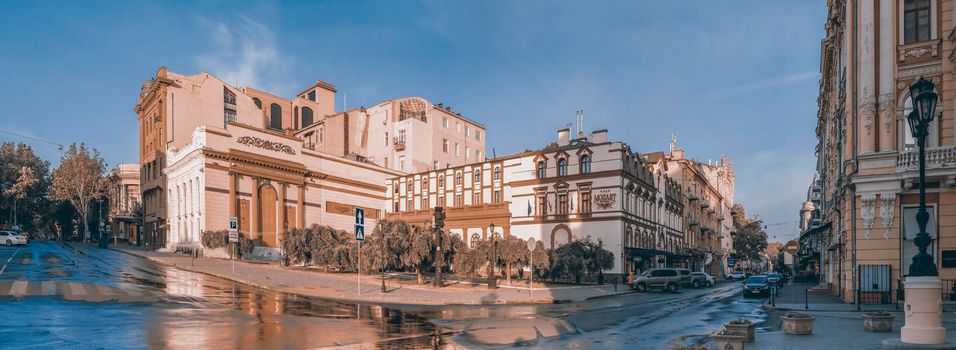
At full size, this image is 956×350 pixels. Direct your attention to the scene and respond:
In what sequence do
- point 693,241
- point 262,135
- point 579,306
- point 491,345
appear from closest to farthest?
point 491,345 < point 579,306 < point 262,135 < point 693,241

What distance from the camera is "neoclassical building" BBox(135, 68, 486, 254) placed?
53094mm

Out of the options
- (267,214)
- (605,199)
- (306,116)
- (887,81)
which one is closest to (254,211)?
(267,214)

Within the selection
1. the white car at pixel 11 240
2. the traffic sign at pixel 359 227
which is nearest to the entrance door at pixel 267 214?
the white car at pixel 11 240

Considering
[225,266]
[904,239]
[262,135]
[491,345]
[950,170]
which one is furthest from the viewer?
[262,135]

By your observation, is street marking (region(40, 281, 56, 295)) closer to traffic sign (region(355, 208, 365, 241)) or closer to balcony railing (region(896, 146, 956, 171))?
traffic sign (region(355, 208, 365, 241))

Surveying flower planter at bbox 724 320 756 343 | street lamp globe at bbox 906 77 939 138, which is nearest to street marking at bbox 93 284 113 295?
flower planter at bbox 724 320 756 343

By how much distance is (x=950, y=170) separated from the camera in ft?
67.6

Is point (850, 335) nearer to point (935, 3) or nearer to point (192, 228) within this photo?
point (935, 3)

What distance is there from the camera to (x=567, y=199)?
5159 cm

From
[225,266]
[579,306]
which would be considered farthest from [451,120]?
[579,306]

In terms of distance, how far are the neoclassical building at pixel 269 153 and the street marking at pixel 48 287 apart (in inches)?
1162

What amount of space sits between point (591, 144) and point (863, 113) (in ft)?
92.2

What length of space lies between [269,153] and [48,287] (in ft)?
125

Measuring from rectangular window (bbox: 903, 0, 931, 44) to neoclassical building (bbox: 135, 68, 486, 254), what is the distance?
50.2 metres
